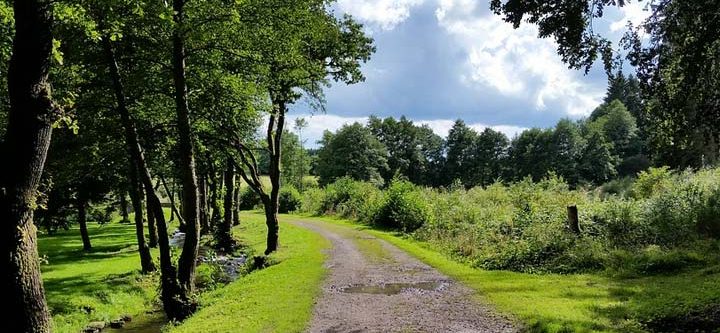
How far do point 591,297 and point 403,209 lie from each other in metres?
19.2

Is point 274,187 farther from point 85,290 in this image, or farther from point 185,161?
point 185,161

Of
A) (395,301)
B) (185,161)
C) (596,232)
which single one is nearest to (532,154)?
(596,232)

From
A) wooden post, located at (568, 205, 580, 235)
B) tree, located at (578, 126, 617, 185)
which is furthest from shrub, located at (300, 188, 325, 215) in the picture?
tree, located at (578, 126, 617, 185)

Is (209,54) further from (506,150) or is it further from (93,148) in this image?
(506,150)

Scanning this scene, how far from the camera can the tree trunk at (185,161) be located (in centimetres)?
1382

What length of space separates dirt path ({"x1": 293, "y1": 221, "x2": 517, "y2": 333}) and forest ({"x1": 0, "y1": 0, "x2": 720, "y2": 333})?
83mm

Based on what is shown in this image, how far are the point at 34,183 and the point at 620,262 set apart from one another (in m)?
15.5

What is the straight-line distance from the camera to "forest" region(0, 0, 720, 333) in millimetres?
9039

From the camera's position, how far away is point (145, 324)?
16.2 m

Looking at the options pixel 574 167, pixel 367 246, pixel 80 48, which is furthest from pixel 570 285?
pixel 574 167

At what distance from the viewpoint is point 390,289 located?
1474 centimetres

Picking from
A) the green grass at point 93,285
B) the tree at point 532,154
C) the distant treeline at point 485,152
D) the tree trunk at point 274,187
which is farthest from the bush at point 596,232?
the tree at point 532,154

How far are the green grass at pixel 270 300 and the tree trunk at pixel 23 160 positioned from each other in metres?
5.27

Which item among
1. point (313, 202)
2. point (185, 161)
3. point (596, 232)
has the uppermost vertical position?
point (185, 161)
